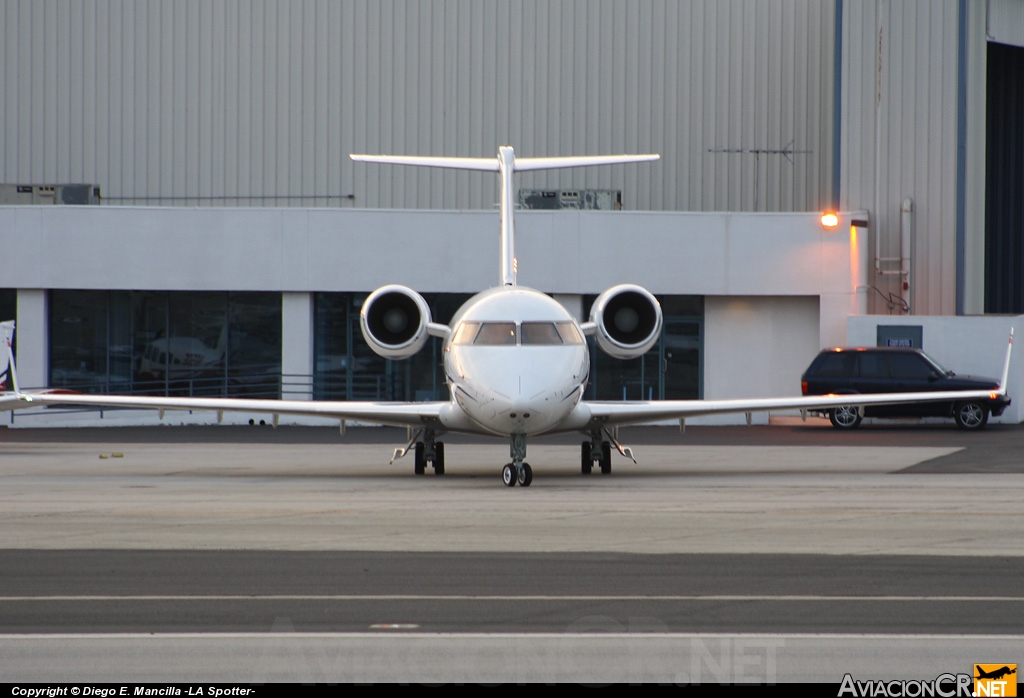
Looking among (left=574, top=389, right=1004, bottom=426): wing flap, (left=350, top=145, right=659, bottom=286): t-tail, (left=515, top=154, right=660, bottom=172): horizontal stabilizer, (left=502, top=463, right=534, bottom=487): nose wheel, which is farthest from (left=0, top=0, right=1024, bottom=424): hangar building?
(left=502, top=463, right=534, bottom=487): nose wheel

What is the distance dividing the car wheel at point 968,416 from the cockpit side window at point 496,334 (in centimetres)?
1559

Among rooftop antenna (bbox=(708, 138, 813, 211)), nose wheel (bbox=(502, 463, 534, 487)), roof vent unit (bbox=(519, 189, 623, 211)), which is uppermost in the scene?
rooftop antenna (bbox=(708, 138, 813, 211))

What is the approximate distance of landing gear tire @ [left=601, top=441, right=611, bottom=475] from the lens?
796 inches

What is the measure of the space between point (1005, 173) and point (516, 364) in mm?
28416

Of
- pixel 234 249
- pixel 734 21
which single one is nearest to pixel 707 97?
pixel 734 21

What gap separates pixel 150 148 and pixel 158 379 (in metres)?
7.50

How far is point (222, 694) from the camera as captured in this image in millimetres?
6277

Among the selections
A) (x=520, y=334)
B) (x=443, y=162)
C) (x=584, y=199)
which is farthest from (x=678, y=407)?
(x=584, y=199)

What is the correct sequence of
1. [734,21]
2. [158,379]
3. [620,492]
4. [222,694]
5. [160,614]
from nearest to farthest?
[222,694]
[160,614]
[620,492]
[158,379]
[734,21]

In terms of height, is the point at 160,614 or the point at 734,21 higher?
the point at 734,21

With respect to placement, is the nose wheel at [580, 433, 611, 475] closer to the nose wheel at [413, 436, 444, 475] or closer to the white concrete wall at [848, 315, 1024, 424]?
the nose wheel at [413, 436, 444, 475]

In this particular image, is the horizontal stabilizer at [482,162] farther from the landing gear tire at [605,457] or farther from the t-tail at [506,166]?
the landing gear tire at [605,457]

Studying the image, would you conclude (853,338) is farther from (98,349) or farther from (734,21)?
(98,349)

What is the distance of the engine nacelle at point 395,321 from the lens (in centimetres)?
2008
